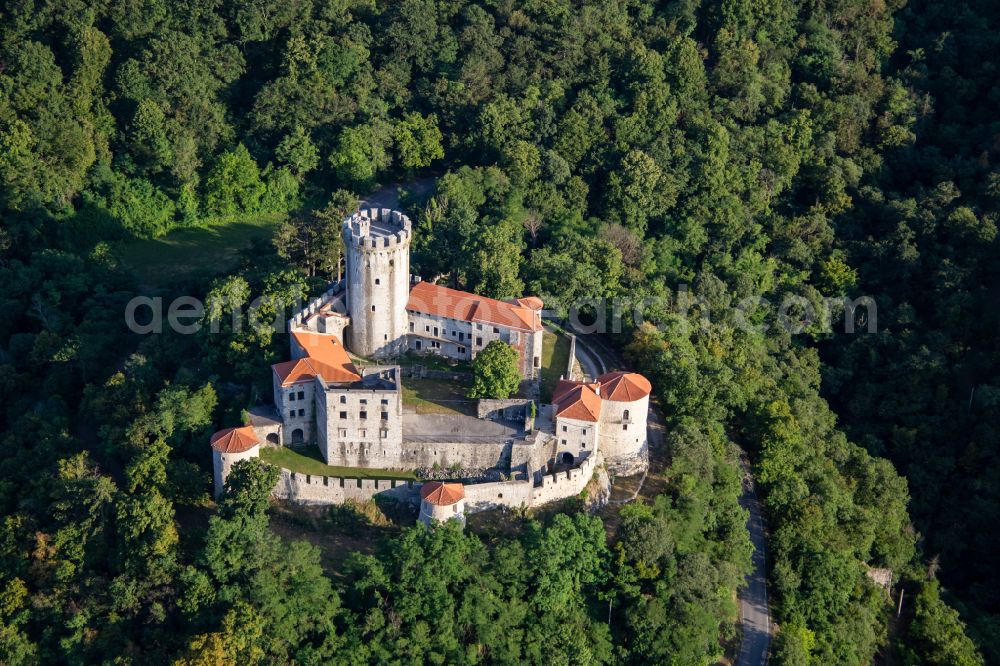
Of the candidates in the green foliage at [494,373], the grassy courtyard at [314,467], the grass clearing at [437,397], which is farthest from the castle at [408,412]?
the green foliage at [494,373]

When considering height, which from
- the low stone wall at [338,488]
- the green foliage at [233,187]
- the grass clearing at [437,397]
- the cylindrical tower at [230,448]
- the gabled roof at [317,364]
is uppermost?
the green foliage at [233,187]

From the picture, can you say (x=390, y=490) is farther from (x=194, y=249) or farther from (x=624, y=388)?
(x=194, y=249)

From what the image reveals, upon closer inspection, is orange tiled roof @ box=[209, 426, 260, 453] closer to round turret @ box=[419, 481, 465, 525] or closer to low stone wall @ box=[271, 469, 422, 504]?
low stone wall @ box=[271, 469, 422, 504]

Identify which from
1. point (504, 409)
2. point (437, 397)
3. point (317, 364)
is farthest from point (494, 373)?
point (317, 364)

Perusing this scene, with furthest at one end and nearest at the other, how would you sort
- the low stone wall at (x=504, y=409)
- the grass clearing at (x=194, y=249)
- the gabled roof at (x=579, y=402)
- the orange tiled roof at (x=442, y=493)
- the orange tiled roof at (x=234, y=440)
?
the grass clearing at (x=194, y=249) → the low stone wall at (x=504, y=409) → the gabled roof at (x=579, y=402) → the orange tiled roof at (x=234, y=440) → the orange tiled roof at (x=442, y=493)

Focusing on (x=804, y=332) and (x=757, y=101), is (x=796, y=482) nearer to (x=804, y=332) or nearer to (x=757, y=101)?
(x=804, y=332)

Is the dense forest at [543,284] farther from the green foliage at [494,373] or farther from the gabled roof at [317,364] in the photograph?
the green foliage at [494,373]

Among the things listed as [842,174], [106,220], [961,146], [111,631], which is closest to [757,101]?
[842,174]
